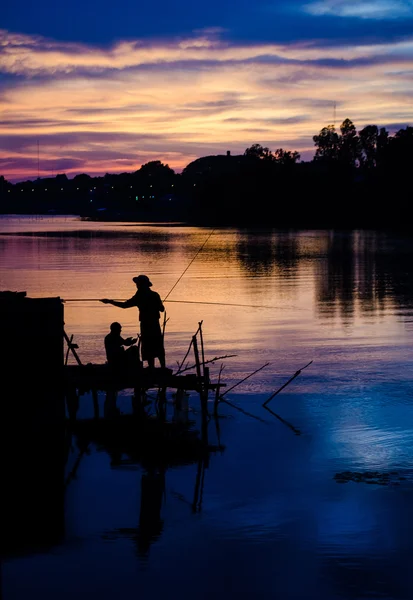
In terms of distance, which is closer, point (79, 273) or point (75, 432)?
point (75, 432)

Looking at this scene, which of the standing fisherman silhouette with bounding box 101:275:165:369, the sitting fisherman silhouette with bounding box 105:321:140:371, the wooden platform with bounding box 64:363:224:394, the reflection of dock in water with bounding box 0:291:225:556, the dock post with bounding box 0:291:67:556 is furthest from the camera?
the standing fisherman silhouette with bounding box 101:275:165:369

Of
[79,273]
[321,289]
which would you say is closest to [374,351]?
[321,289]

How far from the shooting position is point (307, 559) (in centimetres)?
1169

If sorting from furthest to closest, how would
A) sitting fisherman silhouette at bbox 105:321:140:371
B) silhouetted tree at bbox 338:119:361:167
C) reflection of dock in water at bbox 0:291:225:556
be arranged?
silhouetted tree at bbox 338:119:361:167
sitting fisherman silhouette at bbox 105:321:140:371
reflection of dock in water at bbox 0:291:225:556

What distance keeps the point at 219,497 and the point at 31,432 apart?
133 inches

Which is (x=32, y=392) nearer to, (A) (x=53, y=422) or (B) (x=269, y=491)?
(A) (x=53, y=422)

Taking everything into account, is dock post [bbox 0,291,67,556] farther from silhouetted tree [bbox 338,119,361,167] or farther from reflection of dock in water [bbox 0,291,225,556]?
silhouetted tree [bbox 338,119,361,167]

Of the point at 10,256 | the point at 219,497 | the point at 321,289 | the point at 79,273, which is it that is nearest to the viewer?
the point at 219,497

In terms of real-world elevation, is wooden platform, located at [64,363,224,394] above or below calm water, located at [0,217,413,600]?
above

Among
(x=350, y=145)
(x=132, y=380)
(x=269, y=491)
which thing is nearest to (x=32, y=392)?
(x=132, y=380)

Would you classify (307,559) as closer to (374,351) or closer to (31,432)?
(31,432)

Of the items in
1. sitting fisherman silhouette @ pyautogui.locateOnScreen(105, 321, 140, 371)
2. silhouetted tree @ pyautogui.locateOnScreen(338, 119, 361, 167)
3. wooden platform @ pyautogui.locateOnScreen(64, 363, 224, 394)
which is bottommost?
wooden platform @ pyautogui.locateOnScreen(64, 363, 224, 394)

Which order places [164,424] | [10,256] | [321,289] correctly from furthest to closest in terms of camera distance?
[10,256]
[321,289]
[164,424]

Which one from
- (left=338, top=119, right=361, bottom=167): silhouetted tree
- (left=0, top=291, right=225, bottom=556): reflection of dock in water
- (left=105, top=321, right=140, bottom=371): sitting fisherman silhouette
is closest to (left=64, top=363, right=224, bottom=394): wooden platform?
(left=0, top=291, right=225, bottom=556): reflection of dock in water
